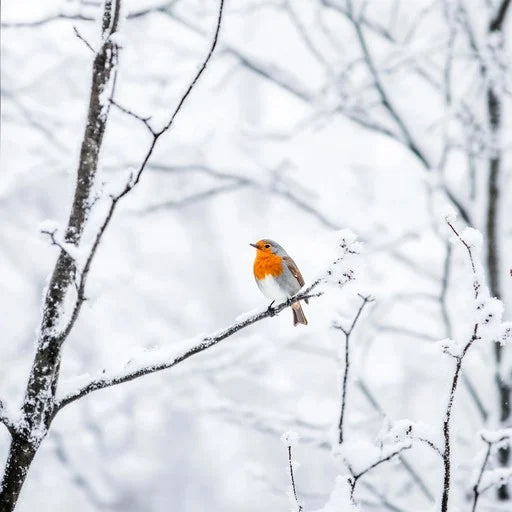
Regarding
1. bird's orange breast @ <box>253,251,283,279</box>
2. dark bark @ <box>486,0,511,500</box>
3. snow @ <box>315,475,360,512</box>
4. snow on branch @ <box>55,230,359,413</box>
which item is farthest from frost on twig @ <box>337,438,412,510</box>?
dark bark @ <box>486,0,511,500</box>

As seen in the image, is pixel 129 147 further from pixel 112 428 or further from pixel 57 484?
pixel 57 484

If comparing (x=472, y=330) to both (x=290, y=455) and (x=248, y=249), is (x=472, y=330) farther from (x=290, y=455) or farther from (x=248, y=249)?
(x=248, y=249)

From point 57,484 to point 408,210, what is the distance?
7680mm

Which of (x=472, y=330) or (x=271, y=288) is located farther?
(x=271, y=288)

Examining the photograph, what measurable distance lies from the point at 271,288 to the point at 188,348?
1057 mm

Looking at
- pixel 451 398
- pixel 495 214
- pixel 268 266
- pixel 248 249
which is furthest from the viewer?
pixel 248 249

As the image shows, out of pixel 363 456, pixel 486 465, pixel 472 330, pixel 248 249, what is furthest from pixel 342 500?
pixel 248 249

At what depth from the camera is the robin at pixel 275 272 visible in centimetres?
247

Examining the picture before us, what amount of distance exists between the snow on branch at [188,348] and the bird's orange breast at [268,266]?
1.07 metres

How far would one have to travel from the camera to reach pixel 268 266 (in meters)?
2.57

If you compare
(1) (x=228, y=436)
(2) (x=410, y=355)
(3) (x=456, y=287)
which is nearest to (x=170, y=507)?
(1) (x=228, y=436)

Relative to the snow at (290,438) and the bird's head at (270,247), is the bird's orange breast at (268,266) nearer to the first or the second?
the bird's head at (270,247)

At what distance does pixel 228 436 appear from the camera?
38.8ft

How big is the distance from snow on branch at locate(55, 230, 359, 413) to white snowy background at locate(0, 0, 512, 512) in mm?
69
